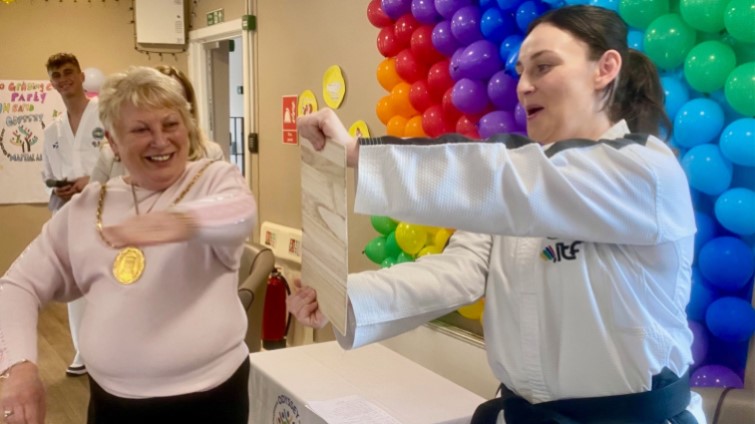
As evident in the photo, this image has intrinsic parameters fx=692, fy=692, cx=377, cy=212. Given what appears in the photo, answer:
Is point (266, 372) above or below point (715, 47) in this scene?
below

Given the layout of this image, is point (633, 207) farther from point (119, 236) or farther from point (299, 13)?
point (299, 13)

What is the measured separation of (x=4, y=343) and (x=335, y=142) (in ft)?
3.17

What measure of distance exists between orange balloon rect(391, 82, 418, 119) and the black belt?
1.89 meters

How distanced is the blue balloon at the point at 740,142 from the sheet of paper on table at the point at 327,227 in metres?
1.25

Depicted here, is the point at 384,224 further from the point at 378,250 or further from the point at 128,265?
the point at 128,265

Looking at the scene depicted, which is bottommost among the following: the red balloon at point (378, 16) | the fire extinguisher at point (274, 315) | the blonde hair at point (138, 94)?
the fire extinguisher at point (274, 315)

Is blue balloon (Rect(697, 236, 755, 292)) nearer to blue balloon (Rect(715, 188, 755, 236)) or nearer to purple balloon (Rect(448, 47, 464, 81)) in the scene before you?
blue balloon (Rect(715, 188, 755, 236))

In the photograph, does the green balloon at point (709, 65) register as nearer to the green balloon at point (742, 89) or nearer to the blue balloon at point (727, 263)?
the green balloon at point (742, 89)

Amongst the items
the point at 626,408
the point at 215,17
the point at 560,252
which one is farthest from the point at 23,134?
the point at 626,408

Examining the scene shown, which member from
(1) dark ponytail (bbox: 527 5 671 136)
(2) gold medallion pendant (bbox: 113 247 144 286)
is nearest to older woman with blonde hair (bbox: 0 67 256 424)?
(2) gold medallion pendant (bbox: 113 247 144 286)

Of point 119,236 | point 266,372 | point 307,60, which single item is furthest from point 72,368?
point 119,236

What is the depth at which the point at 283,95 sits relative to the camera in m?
4.73

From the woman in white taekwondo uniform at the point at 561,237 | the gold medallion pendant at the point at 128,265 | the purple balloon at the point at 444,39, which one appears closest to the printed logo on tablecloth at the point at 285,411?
the gold medallion pendant at the point at 128,265

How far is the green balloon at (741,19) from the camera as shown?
1.76 metres
